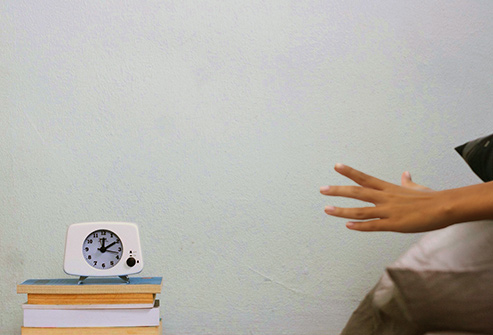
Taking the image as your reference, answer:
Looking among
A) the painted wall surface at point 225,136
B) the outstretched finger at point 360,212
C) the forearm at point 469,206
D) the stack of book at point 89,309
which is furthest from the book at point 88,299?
the forearm at point 469,206

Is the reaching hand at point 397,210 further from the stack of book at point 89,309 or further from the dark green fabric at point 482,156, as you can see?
the stack of book at point 89,309

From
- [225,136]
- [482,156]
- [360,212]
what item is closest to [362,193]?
[360,212]

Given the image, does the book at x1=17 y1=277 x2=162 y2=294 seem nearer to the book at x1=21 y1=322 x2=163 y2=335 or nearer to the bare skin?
the book at x1=21 y1=322 x2=163 y2=335

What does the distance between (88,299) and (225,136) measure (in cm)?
54

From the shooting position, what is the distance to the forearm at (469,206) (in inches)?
21.5

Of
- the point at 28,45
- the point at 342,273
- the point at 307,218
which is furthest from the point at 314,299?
the point at 28,45

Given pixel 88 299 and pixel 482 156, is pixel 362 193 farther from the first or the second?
pixel 88 299

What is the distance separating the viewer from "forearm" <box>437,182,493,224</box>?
546mm

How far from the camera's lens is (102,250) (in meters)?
1.04

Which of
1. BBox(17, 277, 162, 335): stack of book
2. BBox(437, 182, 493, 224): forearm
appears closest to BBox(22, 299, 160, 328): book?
BBox(17, 277, 162, 335): stack of book

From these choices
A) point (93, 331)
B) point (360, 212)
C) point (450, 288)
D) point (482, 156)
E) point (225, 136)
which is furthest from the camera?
point (225, 136)

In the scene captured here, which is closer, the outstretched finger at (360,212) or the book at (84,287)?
the outstretched finger at (360,212)

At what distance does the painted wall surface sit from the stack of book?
10.2 inches

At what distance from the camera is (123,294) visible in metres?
0.99
